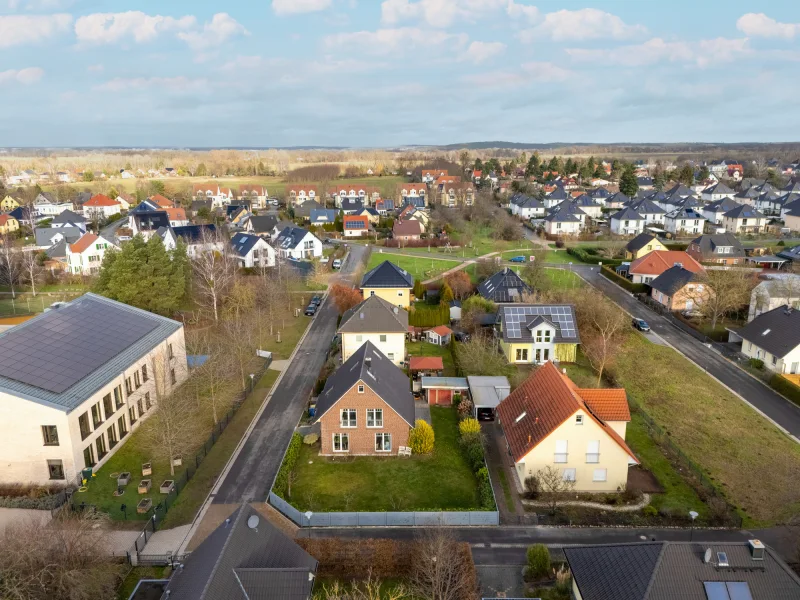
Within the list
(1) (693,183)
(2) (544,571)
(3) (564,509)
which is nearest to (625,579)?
(2) (544,571)

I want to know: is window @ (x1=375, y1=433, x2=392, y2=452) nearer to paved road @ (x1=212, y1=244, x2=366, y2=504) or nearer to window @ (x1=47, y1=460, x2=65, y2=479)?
paved road @ (x1=212, y1=244, x2=366, y2=504)

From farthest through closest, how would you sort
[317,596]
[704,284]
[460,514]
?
[704,284]
[460,514]
[317,596]

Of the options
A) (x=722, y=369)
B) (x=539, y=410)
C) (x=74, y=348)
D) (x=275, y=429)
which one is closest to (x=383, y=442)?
(x=275, y=429)

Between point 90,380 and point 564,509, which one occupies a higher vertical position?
point 90,380

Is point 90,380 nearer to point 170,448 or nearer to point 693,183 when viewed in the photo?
point 170,448

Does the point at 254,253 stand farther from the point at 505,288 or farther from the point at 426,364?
the point at 426,364

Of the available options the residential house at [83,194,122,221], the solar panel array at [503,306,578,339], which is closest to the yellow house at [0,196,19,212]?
the residential house at [83,194,122,221]

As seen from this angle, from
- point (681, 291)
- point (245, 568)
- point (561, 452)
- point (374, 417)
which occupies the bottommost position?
point (561, 452)

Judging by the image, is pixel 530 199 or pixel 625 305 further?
pixel 530 199
